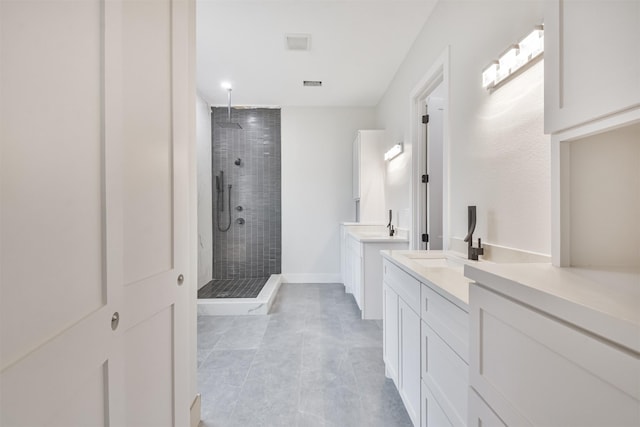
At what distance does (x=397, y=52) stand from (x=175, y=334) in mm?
3147

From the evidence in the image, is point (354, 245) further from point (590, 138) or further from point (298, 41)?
point (590, 138)

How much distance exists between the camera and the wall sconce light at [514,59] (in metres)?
1.15

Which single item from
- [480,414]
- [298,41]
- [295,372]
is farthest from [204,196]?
[480,414]

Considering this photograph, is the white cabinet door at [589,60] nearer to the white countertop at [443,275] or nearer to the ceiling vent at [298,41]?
the white countertop at [443,275]

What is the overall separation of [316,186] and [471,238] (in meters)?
3.26

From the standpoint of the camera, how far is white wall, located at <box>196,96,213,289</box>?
4218 mm

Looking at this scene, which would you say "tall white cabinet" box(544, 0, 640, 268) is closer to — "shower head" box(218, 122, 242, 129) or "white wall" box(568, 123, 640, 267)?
"white wall" box(568, 123, 640, 267)

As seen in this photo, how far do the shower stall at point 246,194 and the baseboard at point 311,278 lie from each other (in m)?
0.20

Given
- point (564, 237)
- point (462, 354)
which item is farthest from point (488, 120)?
point (462, 354)

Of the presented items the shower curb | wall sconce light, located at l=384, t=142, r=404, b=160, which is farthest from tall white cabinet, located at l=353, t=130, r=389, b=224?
the shower curb

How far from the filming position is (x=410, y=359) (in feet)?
4.83

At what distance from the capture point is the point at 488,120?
61.3 inches

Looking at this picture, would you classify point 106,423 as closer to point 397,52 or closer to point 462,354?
point 462,354

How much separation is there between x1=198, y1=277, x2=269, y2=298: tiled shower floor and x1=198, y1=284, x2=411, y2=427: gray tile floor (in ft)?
1.39
